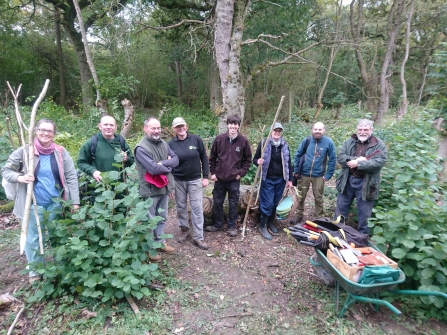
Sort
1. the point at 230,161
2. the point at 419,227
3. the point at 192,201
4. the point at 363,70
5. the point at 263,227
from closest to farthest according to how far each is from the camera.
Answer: the point at 419,227 → the point at 192,201 → the point at 230,161 → the point at 263,227 → the point at 363,70

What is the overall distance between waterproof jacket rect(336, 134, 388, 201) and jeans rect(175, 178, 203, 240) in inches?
84.0

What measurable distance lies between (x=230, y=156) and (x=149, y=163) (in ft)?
4.40

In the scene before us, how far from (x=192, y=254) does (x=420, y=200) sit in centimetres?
284

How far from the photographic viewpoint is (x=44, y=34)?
17.8 metres

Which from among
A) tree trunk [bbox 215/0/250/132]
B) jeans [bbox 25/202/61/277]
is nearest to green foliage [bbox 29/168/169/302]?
jeans [bbox 25/202/61/277]

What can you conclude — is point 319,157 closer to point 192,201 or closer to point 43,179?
point 192,201

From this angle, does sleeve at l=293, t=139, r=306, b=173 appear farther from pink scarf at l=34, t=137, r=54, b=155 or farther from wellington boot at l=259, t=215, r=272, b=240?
pink scarf at l=34, t=137, r=54, b=155

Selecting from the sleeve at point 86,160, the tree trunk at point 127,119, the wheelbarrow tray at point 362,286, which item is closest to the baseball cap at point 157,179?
the sleeve at point 86,160

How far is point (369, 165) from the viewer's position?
3.53 meters

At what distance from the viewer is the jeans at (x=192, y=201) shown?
377 centimetres

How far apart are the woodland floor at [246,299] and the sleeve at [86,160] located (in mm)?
1242

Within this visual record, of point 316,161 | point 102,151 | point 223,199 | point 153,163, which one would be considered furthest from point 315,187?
point 102,151

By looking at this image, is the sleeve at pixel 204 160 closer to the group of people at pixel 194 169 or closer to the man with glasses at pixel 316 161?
the group of people at pixel 194 169

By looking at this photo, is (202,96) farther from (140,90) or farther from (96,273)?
(96,273)
